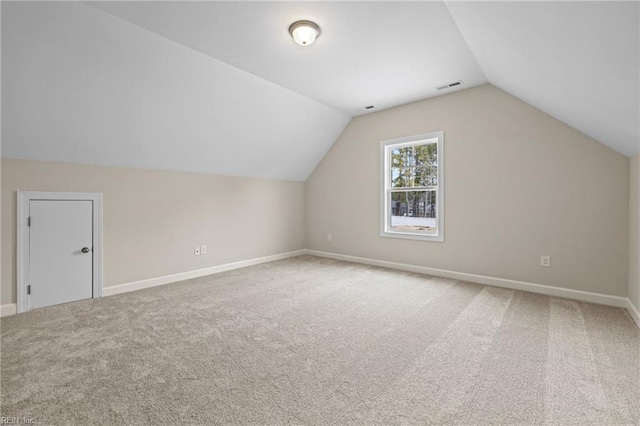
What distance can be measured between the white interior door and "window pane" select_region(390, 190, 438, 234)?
426 cm

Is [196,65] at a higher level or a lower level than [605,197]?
higher

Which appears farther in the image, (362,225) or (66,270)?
(362,225)

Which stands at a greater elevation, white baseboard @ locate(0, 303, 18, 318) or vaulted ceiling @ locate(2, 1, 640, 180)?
vaulted ceiling @ locate(2, 1, 640, 180)

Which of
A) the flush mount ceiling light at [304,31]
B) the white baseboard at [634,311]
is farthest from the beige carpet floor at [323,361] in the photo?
the flush mount ceiling light at [304,31]

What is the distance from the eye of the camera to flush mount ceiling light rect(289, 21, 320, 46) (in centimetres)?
245

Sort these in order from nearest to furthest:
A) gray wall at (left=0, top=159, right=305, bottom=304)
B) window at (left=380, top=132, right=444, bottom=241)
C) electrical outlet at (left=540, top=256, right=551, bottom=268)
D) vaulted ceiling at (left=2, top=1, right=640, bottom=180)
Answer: vaulted ceiling at (left=2, top=1, right=640, bottom=180), gray wall at (left=0, top=159, right=305, bottom=304), electrical outlet at (left=540, top=256, right=551, bottom=268), window at (left=380, top=132, right=444, bottom=241)

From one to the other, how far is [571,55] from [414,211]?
299cm

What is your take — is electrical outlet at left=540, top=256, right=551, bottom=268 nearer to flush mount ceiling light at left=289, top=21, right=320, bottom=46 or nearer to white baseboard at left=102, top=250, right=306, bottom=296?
flush mount ceiling light at left=289, top=21, right=320, bottom=46

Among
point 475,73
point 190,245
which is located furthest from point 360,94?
point 190,245

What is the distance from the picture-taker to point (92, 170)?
3.39 m

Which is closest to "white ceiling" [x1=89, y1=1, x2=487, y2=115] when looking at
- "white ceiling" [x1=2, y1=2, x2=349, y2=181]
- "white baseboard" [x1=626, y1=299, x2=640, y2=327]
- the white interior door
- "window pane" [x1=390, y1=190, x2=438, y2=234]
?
"white ceiling" [x1=2, y1=2, x2=349, y2=181]

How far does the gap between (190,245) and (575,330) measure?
15.0 feet

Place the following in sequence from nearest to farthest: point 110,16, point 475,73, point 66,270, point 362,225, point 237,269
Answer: point 110,16 < point 66,270 < point 475,73 < point 237,269 < point 362,225

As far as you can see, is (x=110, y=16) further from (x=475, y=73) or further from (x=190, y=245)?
(x=475, y=73)
